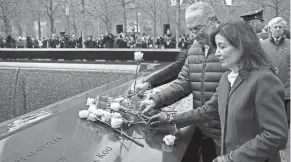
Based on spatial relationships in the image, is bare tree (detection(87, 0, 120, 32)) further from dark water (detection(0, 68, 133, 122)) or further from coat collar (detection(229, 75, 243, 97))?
coat collar (detection(229, 75, 243, 97))

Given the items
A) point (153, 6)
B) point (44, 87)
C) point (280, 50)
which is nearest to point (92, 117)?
point (280, 50)

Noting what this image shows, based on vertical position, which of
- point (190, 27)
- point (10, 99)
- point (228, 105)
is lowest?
point (10, 99)

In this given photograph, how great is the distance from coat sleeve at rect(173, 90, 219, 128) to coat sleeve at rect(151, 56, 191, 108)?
28 cm

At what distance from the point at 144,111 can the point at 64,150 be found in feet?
2.19

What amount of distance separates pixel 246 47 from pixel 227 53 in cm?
9

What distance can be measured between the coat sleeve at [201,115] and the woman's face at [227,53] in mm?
407

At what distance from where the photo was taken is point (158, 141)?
77.0 inches

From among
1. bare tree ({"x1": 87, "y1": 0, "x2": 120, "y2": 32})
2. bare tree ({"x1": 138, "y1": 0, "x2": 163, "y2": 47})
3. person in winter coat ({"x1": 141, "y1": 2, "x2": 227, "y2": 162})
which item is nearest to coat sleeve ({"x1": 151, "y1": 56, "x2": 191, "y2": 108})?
person in winter coat ({"x1": 141, "y1": 2, "x2": 227, "y2": 162})

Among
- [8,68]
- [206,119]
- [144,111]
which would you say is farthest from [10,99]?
[206,119]

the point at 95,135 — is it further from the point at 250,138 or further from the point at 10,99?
the point at 10,99

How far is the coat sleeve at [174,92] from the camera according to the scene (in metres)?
2.25

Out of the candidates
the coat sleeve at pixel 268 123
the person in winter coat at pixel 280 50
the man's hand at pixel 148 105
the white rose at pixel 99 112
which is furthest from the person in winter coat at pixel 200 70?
the person in winter coat at pixel 280 50

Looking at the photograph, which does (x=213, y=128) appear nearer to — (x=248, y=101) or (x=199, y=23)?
(x=199, y=23)

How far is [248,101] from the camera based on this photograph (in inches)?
53.9
